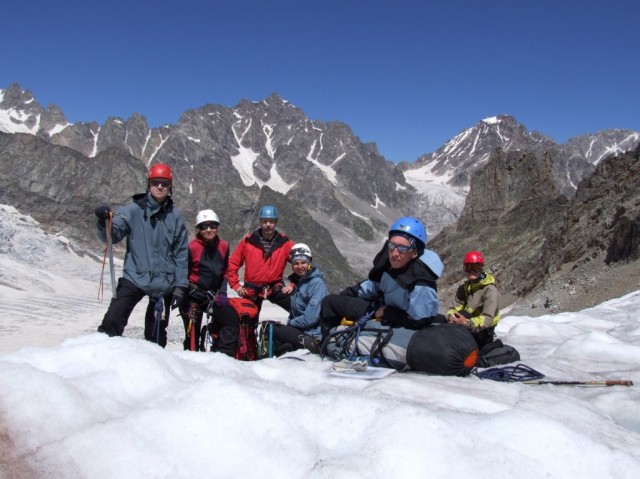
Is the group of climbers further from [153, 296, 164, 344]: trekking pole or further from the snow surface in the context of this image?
the snow surface

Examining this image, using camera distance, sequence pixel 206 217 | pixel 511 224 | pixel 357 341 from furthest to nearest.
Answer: pixel 511 224 → pixel 206 217 → pixel 357 341

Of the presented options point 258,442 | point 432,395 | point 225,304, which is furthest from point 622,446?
point 225,304

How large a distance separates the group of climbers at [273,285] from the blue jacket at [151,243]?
11mm

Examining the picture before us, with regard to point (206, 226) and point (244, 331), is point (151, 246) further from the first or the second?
point (244, 331)

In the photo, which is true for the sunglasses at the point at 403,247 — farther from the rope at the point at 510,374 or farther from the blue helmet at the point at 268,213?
the blue helmet at the point at 268,213

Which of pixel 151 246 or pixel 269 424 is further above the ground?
A: pixel 151 246

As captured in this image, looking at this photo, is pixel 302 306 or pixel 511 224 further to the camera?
pixel 511 224

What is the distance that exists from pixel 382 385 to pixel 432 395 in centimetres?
42

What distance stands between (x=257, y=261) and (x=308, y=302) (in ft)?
3.27

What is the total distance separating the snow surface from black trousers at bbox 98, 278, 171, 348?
5.24 ft

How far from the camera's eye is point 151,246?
6.11 meters

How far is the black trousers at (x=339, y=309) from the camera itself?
606 cm

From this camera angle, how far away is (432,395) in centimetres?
397

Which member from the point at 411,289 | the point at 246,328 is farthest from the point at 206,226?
the point at 411,289
